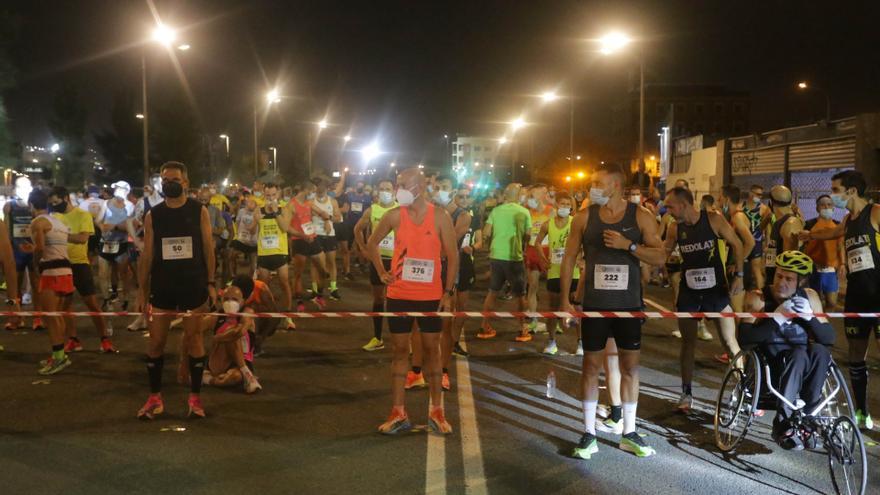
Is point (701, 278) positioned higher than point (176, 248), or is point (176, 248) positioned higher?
point (176, 248)

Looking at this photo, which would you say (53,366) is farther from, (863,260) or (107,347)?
(863,260)

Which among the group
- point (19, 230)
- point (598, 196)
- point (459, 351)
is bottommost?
point (459, 351)

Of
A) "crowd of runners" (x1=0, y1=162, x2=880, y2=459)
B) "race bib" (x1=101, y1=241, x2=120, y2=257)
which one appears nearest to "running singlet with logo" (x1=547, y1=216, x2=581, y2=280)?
"crowd of runners" (x1=0, y1=162, x2=880, y2=459)

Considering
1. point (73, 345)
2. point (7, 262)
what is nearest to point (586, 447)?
point (7, 262)

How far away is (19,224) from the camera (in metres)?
12.5

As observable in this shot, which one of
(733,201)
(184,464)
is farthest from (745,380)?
(733,201)

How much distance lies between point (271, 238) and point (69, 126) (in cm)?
7832

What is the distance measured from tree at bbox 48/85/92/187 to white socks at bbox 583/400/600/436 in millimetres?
82666

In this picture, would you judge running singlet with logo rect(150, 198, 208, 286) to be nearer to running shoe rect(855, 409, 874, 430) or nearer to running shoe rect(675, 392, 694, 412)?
running shoe rect(675, 392, 694, 412)

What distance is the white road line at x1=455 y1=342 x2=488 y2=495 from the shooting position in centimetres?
538

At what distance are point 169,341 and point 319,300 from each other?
3500mm

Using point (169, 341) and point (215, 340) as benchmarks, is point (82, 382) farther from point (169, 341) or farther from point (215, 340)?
point (169, 341)

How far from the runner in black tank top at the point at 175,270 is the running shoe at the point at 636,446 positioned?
351 cm

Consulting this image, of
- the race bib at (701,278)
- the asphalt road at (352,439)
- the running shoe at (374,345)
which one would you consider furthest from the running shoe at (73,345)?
the race bib at (701,278)
